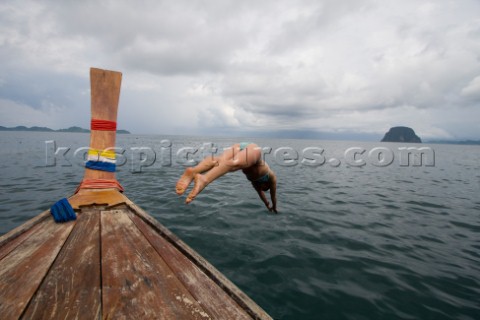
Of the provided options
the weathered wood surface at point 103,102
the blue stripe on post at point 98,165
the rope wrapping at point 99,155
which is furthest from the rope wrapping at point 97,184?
the rope wrapping at point 99,155

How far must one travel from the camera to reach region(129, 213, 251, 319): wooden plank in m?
2.08

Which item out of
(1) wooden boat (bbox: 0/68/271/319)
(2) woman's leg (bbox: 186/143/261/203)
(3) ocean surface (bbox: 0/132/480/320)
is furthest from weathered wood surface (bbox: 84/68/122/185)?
(3) ocean surface (bbox: 0/132/480/320)

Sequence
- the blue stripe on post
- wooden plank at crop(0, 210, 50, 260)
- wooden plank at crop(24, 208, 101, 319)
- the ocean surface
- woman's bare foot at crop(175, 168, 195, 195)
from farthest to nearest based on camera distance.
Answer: the blue stripe on post, the ocean surface, woman's bare foot at crop(175, 168, 195, 195), wooden plank at crop(0, 210, 50, 260), wooden plank at crop(24, 208, 101, 319)

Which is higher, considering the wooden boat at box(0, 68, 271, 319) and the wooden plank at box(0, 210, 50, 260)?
the wooden plank at box(0, 210, 50, 260)

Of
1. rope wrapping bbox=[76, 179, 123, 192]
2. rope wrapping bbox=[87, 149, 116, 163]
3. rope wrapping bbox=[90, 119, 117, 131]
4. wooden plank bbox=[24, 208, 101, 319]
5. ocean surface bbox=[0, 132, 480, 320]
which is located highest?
rope wrapping bbox=[90, 119, 117, 131]

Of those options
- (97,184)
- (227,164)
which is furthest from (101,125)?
(227,164)

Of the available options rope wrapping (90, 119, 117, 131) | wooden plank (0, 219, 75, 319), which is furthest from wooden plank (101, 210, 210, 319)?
rope wrapping (90, 119, 117, 131)

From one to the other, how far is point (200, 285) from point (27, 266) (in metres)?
1.88

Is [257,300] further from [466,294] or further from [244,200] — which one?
[244,200]

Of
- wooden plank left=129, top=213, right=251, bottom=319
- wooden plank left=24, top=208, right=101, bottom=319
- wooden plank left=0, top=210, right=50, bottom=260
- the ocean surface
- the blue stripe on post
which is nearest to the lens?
wooden plank left=24, top=208, right=101, bottom=319

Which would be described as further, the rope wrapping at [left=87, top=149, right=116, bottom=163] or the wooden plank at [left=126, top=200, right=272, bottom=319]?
the rope wrapping at [left=87, top=149, right=116, bottom=163]

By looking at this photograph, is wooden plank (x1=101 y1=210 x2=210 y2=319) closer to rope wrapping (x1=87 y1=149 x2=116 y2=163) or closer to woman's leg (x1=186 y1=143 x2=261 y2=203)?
woman's leg (x1=186 y1=143 x2=261 y2=203)

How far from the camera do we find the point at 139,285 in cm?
232

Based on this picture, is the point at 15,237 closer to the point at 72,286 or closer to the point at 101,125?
the point at 72,286
